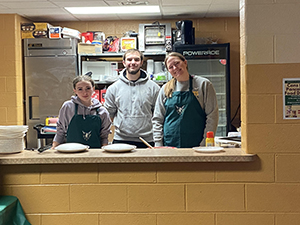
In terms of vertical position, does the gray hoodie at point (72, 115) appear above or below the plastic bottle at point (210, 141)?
above

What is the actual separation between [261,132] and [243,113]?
150 mm

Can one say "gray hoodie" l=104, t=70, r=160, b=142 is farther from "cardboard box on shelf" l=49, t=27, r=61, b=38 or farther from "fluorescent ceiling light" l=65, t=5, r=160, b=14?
"cardboard box on shelf" l=49, t=27, r=61, b=38

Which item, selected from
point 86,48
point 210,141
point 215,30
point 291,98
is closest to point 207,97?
point 210,141

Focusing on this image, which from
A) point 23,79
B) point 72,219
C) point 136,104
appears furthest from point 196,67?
point 72,219

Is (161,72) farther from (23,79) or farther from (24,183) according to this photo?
(24,183)

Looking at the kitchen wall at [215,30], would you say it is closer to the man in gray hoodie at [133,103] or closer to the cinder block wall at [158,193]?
the man in gray hoodie at [133,103]

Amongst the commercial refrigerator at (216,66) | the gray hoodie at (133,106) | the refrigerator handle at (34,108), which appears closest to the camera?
the gray hoodie at (133,106)

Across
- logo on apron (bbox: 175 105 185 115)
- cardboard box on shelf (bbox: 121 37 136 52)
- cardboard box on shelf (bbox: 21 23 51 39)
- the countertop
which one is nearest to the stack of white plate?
the countertop

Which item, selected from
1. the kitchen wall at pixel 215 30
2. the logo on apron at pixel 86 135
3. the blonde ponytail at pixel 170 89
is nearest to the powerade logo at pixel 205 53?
the kitchen wall at pixel 215 30

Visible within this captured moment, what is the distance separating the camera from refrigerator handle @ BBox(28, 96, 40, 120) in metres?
5.57

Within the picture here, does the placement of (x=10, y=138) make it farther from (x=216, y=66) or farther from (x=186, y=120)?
(x=216, y=66)

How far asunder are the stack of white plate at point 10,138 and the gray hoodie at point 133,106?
4.71ft

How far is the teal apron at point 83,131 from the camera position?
3.27 meters

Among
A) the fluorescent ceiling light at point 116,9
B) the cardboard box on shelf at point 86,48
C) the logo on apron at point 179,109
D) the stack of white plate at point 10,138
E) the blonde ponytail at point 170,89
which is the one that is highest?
the fluorescent ceiling light at point 116,9
